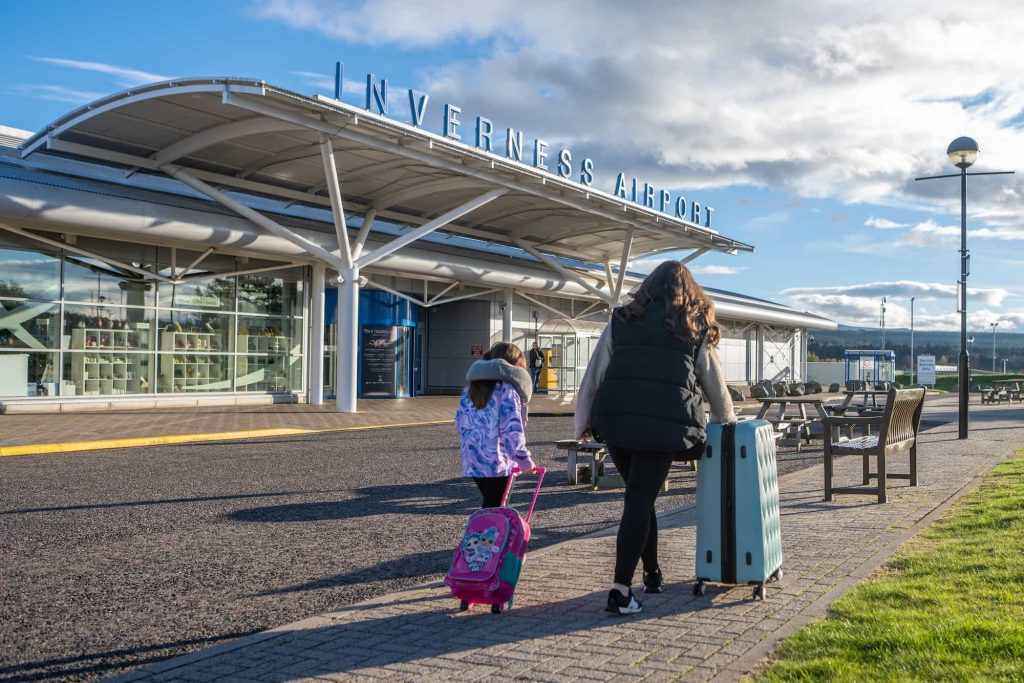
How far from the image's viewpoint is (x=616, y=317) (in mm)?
4922

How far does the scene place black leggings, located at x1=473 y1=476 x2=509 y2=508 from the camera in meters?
5.86

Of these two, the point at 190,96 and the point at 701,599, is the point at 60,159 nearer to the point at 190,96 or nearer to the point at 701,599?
the point at 190,96

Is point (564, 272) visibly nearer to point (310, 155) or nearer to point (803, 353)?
point (310, 155)

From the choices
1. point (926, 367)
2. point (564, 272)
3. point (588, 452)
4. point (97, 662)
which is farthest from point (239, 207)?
point (926, 367)

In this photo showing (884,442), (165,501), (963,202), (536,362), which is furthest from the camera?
(536,362)

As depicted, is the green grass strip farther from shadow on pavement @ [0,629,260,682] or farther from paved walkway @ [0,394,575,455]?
paved walkway @ [0,394,575,455]

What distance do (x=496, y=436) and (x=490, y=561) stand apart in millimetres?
1040

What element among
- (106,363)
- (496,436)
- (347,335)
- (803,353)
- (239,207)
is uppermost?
(239,207)

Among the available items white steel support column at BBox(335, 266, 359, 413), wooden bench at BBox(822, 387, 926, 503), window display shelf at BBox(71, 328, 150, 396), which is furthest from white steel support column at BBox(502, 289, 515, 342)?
wooden bench at BBox(822, 387, 926, 503)

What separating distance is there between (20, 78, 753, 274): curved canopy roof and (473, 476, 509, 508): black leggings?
39.9 ft

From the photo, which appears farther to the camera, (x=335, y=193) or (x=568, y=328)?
(x=568, y=328)

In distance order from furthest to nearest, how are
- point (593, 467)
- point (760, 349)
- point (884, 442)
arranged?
point (760, 349) < point (593, 467) < point (884, 442)

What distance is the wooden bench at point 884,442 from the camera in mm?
8578

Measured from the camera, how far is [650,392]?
4.80 m
